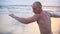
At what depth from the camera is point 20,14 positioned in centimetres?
521

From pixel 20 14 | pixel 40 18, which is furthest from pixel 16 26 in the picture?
pixel 40 18

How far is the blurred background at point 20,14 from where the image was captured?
13.6 feet

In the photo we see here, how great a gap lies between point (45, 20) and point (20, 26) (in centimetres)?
204

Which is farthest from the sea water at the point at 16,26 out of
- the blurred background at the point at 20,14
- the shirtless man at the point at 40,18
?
the shirtless man at the point at 40,18

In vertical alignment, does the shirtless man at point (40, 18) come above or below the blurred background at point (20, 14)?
above

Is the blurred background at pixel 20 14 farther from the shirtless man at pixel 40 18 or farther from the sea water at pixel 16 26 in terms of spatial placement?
the shirtless man at pixel 40 18

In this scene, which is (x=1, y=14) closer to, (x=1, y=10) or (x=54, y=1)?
(x=1, y=10)

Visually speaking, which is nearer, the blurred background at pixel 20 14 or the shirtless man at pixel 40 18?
the shirtless man at pixel 40 18

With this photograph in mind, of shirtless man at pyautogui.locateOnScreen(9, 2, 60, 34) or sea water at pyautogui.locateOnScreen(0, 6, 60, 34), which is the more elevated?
shirtless man at pyautogui.locateOnScreen(9, 2, 60, 34)

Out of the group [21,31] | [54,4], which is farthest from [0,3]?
[21,31]

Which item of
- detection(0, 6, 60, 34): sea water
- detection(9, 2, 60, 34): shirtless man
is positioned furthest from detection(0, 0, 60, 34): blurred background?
detection(9, 2, 60, 34): shirtless man

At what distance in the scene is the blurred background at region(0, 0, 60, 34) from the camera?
415 centimetres

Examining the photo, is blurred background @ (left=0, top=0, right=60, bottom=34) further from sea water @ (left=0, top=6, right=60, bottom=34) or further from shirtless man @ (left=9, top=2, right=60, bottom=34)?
shirtless man @ (left=9, top=2, right=60, bottom=34)

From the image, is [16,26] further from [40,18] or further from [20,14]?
[40,18]
